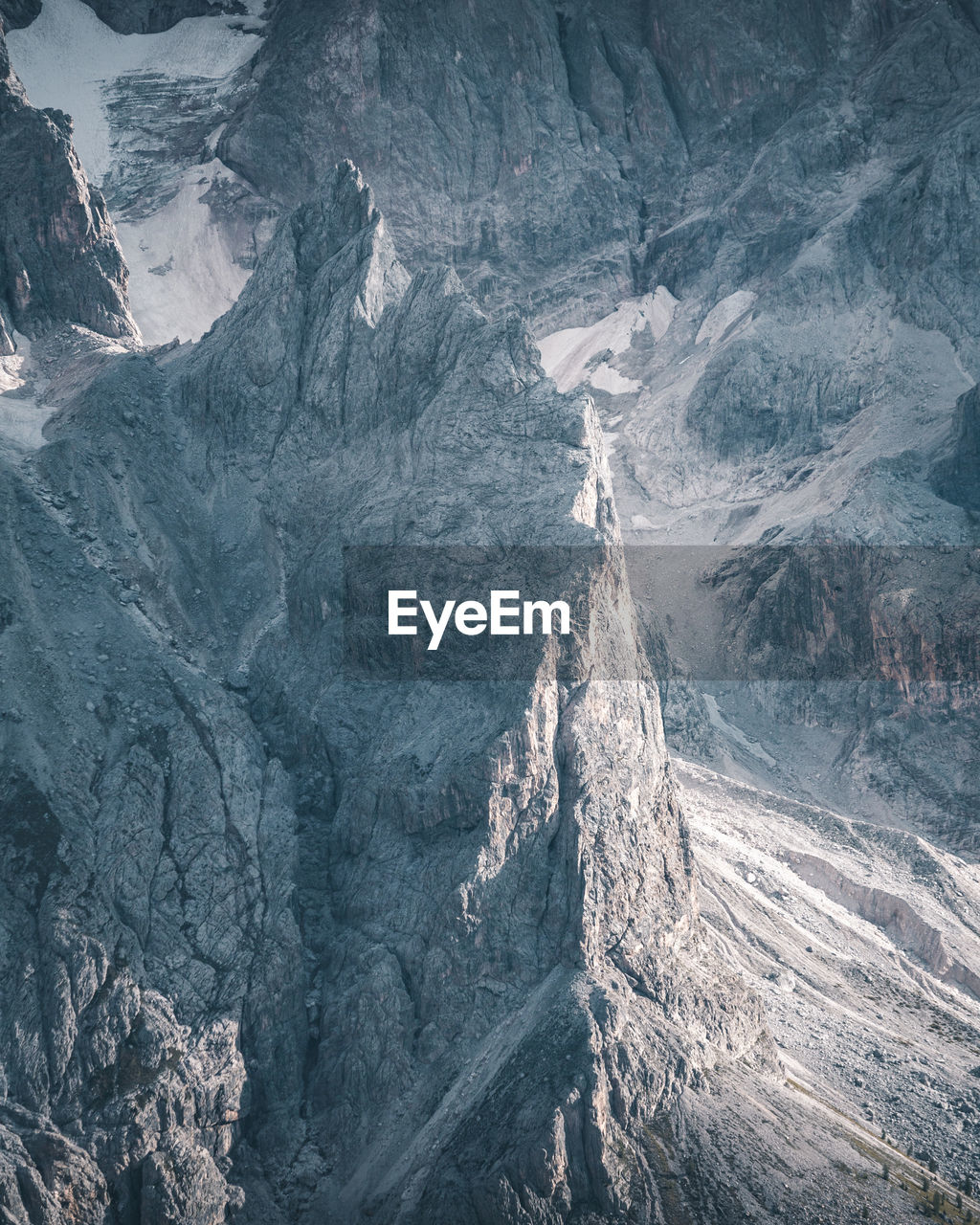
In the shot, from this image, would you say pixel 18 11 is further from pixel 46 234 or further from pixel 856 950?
pixel 856 950

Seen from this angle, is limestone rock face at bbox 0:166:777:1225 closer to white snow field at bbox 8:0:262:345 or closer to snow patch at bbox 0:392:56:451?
snow patch at bbox 0:392:56:451

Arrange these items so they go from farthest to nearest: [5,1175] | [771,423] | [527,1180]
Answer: [771,423] < [527,1180] < [5,1175]

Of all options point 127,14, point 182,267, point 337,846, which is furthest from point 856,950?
point 127,14

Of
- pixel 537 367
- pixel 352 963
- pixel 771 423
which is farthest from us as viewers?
pixel 771 423

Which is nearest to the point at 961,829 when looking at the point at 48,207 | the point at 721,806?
the point at 721,806

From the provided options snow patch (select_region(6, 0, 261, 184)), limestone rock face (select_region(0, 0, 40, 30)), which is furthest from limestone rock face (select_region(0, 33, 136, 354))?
snow patch (select_region(6, 0, 261, 184))

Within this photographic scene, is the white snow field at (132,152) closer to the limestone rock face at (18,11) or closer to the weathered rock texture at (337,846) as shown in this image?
the limestone rock face at (18,11)

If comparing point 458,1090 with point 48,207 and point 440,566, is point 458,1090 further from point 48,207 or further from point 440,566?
point 48,207
